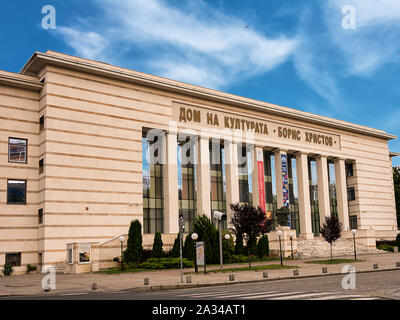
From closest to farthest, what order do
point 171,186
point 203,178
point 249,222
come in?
1. point 249,222
2. point 171,186
3. point 203,178

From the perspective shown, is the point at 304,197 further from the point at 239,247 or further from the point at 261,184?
the point at 239,247

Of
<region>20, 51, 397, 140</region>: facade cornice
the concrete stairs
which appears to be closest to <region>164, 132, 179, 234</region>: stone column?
<region>20, 51, 397, 140</region>: facade cornice

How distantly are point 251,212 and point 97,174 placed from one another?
1577cm

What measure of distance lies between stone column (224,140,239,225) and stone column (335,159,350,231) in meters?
18.9

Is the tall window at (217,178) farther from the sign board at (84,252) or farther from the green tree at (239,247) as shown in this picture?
the sign board at (84,252)

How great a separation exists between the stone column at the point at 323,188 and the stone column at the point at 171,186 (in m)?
23.5

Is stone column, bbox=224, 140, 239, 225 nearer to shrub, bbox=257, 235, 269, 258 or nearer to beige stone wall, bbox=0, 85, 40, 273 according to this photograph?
shrub, bbox=257, 235, 269, 258

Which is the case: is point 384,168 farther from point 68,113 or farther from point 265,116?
point 68,113

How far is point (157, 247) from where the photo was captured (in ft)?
138

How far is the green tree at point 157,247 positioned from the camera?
137 ft

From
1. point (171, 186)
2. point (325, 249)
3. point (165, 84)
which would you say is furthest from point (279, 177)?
point (165, 84)

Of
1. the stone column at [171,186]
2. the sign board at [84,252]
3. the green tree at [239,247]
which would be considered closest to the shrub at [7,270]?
the sign board at [84,252]

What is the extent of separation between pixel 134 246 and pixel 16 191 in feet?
39.4

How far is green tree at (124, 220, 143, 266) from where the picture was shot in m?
40.5
